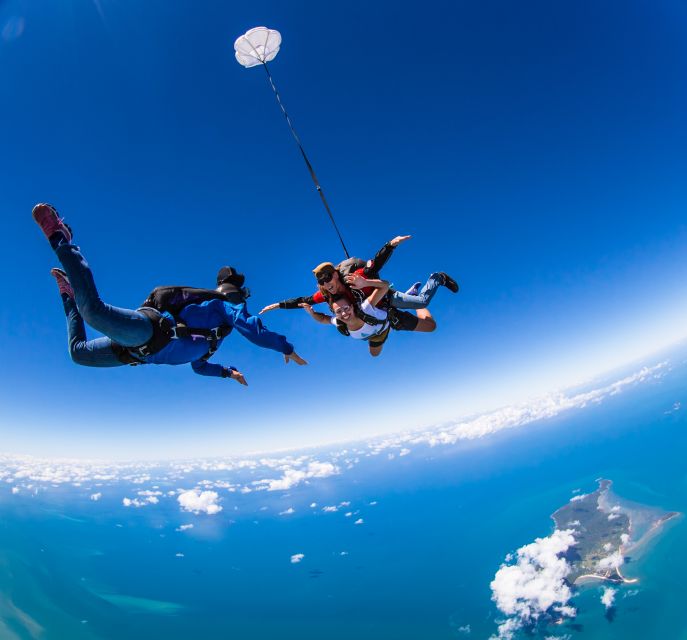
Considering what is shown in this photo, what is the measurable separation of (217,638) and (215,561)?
127 ft

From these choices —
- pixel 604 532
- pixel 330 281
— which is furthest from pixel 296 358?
pixel 604 532

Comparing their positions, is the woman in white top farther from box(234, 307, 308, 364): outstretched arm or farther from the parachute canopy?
the parachute canopy

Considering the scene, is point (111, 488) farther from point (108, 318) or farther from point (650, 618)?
point (108, 318)

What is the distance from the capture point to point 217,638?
5134 centimetres

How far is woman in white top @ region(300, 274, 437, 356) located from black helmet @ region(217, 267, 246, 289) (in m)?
1.12

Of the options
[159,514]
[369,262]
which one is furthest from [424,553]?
[159,514]

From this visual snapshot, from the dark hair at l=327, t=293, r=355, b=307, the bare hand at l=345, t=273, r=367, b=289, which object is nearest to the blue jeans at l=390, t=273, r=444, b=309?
the dark hair at l=327, t=293, r=355, b=307

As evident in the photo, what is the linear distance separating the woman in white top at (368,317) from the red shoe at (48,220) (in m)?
2.66

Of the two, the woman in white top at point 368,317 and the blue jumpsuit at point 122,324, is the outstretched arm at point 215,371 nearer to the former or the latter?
the blue jumpsuit at point 122,324

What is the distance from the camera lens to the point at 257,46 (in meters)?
4.29

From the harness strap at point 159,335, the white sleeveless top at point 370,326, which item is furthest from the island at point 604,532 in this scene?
the harness strap at point 159,335

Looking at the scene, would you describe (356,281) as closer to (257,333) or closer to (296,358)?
(296,358)

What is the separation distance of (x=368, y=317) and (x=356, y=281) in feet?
2.18

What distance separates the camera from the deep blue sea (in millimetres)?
51750
